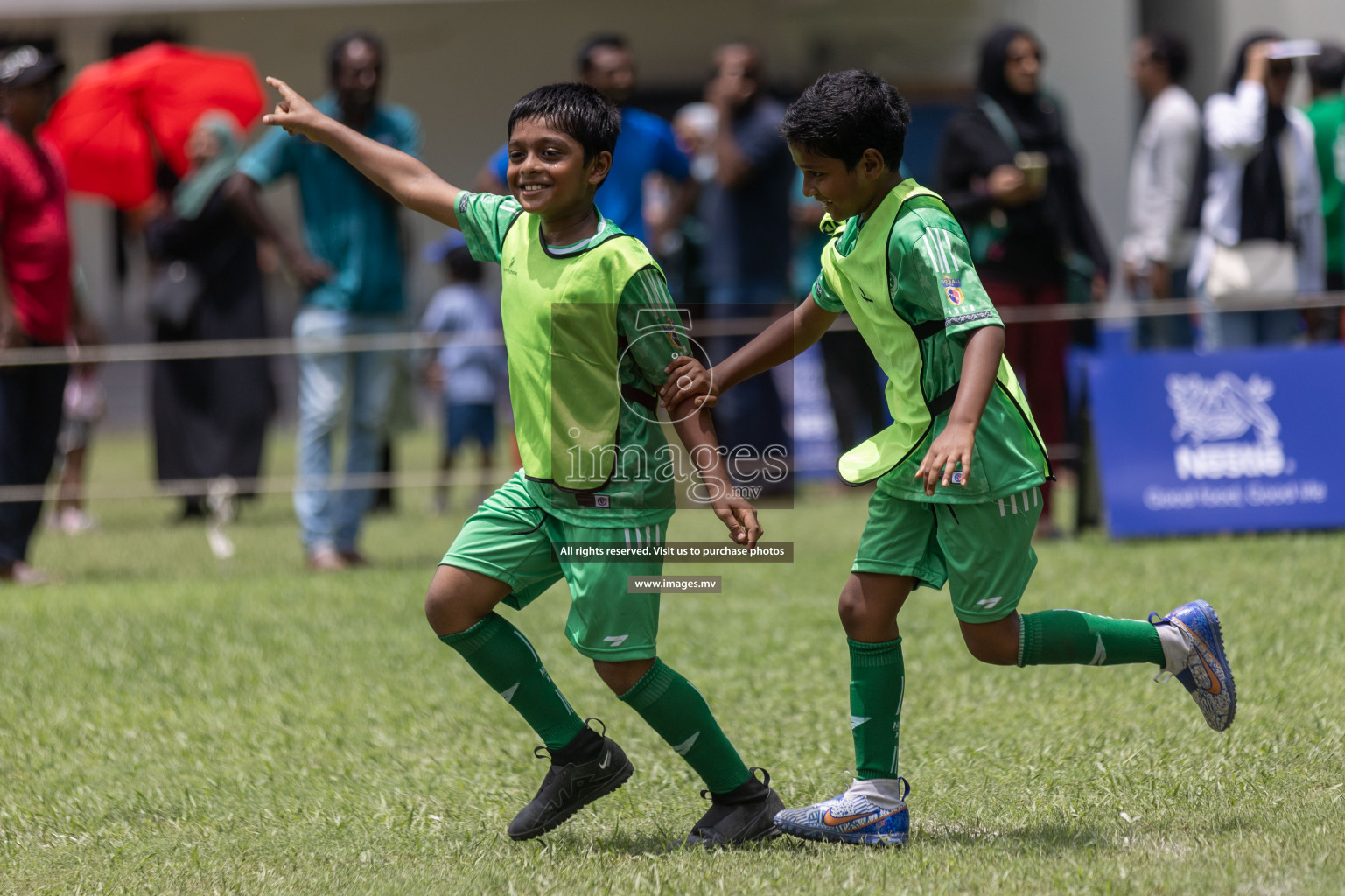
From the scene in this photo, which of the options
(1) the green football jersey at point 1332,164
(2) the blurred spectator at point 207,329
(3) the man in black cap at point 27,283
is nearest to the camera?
(3) the man in black cap at point 27,283

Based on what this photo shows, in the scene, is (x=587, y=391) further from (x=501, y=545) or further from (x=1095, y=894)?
(x=1095, y=894)

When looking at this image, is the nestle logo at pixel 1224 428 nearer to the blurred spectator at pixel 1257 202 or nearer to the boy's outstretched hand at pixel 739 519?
the blurred spectator at pixel 1257 202

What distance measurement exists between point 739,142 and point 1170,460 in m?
3.31

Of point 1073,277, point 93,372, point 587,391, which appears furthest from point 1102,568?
point 93,372

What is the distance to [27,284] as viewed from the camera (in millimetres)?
7598

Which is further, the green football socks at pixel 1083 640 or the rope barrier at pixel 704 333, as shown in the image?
the rope barrier at pixel 704 333

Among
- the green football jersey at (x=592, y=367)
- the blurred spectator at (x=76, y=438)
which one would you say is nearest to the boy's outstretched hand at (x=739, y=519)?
the green football jersey at (x=592, y=367)

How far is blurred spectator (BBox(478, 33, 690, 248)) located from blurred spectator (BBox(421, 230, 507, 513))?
2358 millimetres

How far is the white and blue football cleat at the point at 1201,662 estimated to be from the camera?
3.65 metres

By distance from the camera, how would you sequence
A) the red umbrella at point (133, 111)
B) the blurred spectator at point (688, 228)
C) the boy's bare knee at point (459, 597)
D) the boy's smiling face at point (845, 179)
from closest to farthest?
the boy's smiling face at point (845, 179), the boy's bare knee at point (459, 597), the blurred spectator at point (688, 228), the red umbrella at point (133, 111)

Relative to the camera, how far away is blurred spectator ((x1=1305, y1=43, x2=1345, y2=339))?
818 cm

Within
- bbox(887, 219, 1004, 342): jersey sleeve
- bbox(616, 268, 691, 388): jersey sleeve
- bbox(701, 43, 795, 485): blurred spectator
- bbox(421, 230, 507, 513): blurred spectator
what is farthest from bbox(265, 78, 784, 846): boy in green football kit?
bbox(421, 230, 507, 513): blurred spectator

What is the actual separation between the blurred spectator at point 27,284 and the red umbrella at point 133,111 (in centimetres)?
353

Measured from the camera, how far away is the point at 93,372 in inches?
386
